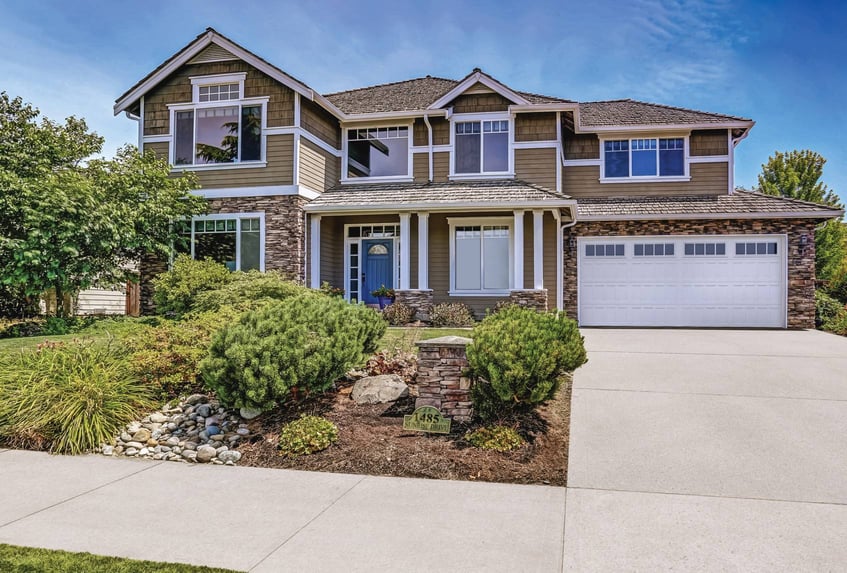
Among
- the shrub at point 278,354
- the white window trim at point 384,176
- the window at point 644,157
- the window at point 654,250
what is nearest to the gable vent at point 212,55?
the white window trim at point 384,176

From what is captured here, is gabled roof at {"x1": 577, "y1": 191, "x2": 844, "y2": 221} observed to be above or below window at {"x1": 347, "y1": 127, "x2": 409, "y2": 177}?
below

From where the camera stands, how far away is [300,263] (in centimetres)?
1492

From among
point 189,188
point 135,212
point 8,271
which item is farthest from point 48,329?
point 189,188

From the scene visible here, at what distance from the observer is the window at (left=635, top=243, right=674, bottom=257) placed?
16.2 metres

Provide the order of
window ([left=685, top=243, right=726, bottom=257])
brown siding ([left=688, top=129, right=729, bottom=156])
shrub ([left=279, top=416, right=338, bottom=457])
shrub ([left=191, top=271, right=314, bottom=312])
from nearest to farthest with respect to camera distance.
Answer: shrub ([left=279, top=416, right=338, bottom=457]) → shrub ([left=191, top=271, right=314, bottom=312]) → window ([left=685, top=243, right=726, bottom=257]) → brown siding ([left=688, top=129, right=729, bottom=156])

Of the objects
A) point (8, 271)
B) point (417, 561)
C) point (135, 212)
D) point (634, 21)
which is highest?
point (634, 21)

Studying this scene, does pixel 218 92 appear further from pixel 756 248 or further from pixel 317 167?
pixel 756 248

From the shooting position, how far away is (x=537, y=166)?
16172 mm

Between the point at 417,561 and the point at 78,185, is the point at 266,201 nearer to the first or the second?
the point at 78,185

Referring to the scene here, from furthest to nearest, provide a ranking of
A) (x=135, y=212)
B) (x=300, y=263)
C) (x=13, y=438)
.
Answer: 1. (x=300, y=263)
2. (x=135, y=212)
3. (x=13, y=438)

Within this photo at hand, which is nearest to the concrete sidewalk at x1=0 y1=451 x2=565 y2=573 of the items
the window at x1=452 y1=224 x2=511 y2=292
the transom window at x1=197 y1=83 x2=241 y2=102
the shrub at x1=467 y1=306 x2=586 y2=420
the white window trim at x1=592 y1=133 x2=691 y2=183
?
the shrub at x1=467 y1=306 x2=586 y2=420

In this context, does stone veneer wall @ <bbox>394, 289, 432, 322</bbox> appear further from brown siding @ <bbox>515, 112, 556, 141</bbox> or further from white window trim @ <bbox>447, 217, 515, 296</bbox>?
Result: brown siding @ <bbox>515, 112, 556, 141</bbox>

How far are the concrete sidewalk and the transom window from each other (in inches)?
461

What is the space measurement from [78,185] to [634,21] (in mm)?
11631
